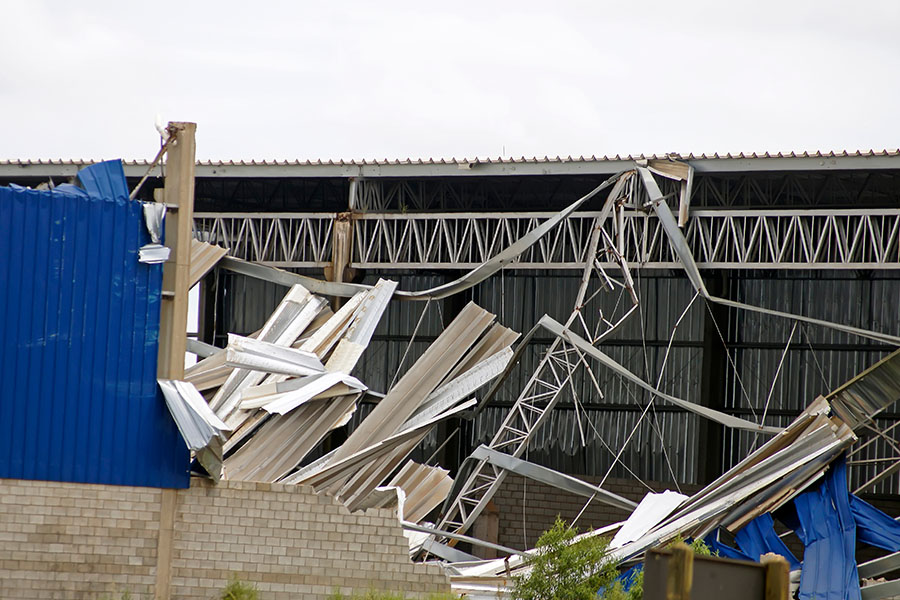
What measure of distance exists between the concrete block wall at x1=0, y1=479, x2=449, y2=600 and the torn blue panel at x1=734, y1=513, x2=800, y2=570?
177 inches

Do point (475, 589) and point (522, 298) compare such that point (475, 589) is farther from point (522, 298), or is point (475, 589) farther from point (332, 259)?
point (522, 298)

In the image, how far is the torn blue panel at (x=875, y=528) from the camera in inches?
711

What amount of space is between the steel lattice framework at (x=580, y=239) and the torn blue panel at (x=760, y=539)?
5.49 metres

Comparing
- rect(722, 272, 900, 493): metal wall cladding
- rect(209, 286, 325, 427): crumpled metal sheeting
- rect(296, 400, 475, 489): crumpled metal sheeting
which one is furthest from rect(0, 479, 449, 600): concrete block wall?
rect(722, 272, 900, 493): metal wall cladding

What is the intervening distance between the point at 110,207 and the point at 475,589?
7498 mm

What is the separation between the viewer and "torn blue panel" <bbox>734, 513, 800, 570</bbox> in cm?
1817

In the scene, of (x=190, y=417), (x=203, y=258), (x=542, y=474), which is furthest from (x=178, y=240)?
(x=542, y=474)

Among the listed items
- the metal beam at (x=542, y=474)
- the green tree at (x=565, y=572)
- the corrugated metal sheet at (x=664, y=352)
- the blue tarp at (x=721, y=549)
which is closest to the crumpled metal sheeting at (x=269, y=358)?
the metal beam at (x=542, y=474)

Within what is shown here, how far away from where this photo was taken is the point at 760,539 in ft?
59.9

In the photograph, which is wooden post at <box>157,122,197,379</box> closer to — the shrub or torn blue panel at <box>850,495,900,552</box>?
the shrub

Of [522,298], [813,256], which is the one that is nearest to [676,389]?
[522,298]

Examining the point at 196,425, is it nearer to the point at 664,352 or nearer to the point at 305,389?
the point at 305,389

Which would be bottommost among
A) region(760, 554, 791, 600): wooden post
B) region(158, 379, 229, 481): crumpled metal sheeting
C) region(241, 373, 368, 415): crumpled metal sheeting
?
region(760, 554, 791, 600): wooden post

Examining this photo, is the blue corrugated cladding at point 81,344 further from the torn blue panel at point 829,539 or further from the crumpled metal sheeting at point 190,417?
the torn blue panel at point 829,539
